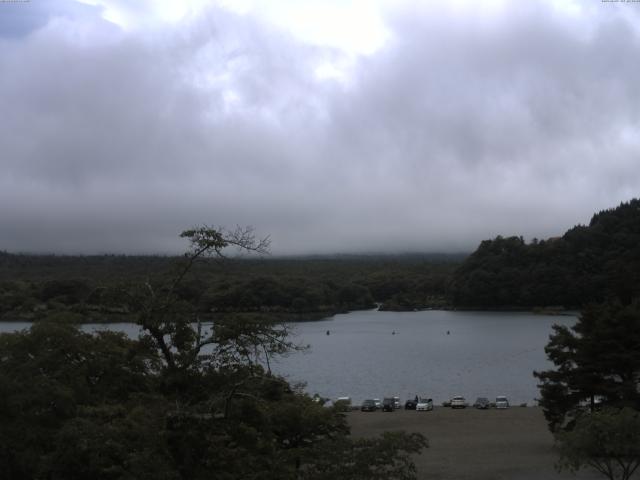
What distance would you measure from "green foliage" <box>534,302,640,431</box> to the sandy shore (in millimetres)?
1698

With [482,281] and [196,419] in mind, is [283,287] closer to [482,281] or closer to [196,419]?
[482,281]

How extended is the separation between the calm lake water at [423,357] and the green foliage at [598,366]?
8526mm

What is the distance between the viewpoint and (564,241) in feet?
373

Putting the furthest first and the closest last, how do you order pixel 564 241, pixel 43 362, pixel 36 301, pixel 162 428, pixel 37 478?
1. pixel 564 241
2. pixel 36 301
3. pixel 43 362
4. pixel 37 478
5. pixel 162 428

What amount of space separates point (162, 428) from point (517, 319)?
95.4m

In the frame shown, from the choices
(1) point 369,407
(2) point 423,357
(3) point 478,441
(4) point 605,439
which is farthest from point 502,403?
(2) point 423,357

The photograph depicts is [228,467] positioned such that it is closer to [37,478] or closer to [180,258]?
[180,258]

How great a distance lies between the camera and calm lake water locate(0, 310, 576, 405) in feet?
149

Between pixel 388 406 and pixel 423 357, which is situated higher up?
A: pixel 388 406

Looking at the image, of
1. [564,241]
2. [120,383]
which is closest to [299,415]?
[120,383]

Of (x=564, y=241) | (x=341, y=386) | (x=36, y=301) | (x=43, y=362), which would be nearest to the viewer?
(x=43, y=362)

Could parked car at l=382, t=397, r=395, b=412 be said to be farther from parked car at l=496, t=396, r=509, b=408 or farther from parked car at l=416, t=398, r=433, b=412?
parked car at l=496, t=396, r=509, b=408

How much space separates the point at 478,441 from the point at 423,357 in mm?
38111

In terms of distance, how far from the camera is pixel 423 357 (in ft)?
209
